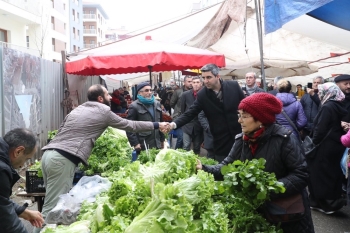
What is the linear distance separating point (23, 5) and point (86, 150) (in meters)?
22.9

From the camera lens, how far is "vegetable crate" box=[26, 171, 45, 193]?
5.34m

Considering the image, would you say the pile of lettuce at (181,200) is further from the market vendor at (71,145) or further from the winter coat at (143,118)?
the winter coat at (143,118)

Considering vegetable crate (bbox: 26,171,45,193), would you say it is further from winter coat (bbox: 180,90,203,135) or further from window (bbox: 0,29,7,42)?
window (bbox: 0,29,7,42)

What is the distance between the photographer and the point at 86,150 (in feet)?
16.4

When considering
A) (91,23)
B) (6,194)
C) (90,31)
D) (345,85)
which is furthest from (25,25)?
(91,23)

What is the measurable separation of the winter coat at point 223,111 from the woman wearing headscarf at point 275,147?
7.27ft

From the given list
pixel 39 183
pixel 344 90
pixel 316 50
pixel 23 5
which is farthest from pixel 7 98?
pixel 23 5

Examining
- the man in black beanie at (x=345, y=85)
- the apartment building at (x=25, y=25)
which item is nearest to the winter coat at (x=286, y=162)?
the man in black beanie at (x=345, y=85)

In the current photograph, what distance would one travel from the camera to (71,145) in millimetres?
4891

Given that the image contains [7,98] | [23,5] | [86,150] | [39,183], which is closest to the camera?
[86,150]

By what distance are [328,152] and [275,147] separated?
11.4 feet

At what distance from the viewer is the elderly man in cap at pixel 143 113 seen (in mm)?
6559

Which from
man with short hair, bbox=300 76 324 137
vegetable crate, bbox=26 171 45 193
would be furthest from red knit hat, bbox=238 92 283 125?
man with short hair, bbox=300 76 324 137

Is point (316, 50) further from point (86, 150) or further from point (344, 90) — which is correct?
point (86, 150)
